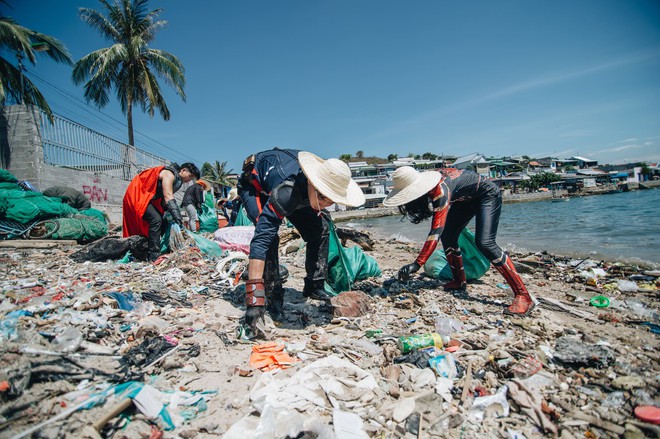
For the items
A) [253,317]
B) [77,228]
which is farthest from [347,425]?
[77,228]

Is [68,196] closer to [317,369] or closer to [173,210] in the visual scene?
[173,210]

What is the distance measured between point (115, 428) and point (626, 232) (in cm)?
1307

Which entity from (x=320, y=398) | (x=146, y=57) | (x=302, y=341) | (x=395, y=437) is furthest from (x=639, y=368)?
(x=146, y=57)

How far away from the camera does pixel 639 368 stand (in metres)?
1.91

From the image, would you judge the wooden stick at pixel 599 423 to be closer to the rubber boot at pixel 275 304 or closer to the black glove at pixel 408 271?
the black glove at pixel 408 271

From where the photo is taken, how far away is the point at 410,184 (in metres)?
3.33

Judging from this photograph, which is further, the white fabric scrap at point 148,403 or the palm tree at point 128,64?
the palm tree at point 128,64

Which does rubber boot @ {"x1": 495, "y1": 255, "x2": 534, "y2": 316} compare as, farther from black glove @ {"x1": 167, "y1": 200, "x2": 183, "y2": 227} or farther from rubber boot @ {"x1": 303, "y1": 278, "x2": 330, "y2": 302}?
black glove @ {"x1": 167, "y1": 200, "x2": 183, "y2": 227}

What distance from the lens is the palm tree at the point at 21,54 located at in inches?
426

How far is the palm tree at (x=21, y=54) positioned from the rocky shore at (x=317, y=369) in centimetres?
1298

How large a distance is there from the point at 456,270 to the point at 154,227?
447 cm

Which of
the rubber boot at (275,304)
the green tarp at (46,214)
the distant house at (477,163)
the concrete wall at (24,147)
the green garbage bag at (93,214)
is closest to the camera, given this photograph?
the rubber boot at (275,304)

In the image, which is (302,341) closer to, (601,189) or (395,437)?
(395,437)

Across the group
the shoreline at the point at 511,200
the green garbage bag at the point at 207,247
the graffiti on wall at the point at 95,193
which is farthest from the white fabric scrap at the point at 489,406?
the shoreline at the point at 511,200
